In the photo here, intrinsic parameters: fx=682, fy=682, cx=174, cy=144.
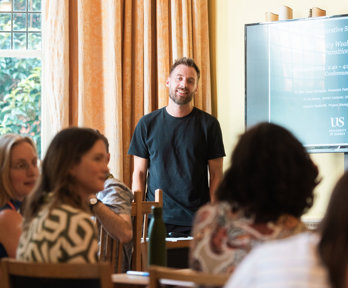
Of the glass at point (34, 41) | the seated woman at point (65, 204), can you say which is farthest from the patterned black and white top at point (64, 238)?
the glass at point (34, 41)

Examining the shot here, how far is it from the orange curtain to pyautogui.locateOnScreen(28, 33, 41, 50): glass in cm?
14

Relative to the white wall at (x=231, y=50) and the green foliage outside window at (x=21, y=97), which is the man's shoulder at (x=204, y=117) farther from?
the green foliage outside window at (x=21, y=97)

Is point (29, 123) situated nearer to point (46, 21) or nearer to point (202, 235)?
point (46, 21)

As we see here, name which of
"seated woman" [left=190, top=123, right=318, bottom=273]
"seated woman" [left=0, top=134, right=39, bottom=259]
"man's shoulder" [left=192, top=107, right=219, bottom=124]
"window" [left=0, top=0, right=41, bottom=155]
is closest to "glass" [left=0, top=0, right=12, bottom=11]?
"window" [left=0, top=0, right=41, bottom=155]

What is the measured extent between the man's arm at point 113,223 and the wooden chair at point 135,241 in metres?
0.03

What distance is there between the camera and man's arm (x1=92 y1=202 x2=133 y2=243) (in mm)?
3002

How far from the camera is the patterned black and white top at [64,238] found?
75.9 inches

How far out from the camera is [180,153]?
4379 mm

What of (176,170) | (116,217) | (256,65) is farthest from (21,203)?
(256,65)

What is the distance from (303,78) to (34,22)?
201cm

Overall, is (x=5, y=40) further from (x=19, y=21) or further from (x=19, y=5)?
(x=19, y=5)

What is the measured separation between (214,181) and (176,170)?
25cm

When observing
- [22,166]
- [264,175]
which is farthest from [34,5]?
[264,175]

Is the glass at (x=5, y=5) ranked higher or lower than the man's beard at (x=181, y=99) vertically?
higher
